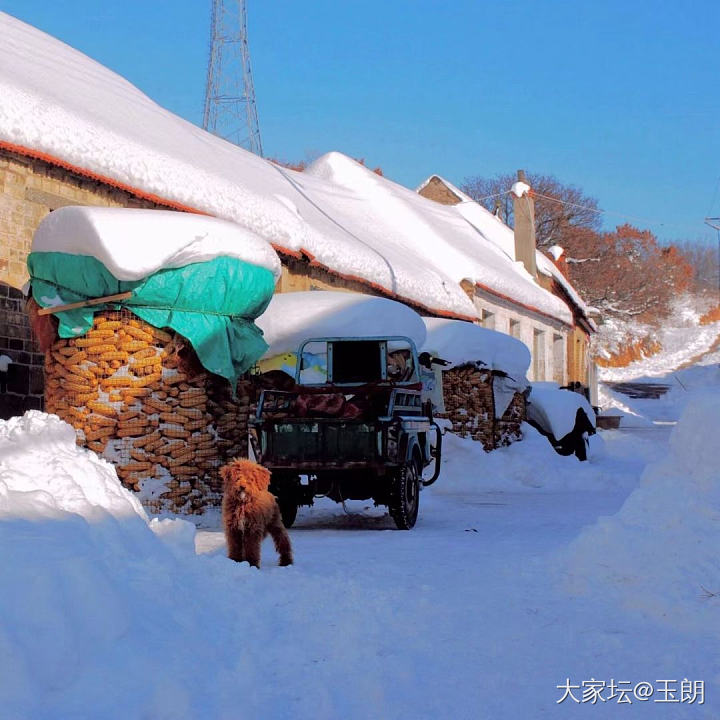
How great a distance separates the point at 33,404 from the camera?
40.8 ft

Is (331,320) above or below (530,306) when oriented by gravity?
below

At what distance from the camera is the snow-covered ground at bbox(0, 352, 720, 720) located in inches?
146

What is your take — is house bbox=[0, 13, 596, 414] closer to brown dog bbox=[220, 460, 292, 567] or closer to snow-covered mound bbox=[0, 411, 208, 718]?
brown dog bbox=[220, 460, 292, 567]

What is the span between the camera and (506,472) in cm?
1656

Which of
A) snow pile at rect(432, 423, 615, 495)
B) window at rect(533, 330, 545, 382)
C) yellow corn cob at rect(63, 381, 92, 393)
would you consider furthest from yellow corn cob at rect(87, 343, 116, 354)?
window at rect(533, 330, 545, 382)

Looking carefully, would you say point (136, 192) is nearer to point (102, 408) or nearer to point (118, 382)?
point (118, 382)

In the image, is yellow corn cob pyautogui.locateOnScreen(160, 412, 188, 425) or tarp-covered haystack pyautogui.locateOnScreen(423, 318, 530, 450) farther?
tarp-covered haystack pyautogui.locateOnScreen(423, 318, 530, 450)

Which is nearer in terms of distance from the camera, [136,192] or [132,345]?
[132,345]

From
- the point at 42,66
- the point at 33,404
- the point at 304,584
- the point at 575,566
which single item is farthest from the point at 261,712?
the point at 42,66

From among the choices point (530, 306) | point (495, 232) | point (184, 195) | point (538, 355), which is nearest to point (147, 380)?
point (184, 195)

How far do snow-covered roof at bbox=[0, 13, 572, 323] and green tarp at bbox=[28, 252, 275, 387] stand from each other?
2.62 meters

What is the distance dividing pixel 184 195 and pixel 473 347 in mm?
5962

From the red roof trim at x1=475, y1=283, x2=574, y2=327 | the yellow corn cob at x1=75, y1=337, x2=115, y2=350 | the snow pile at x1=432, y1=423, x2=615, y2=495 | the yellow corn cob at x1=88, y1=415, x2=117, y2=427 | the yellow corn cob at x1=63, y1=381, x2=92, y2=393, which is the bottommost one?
the snow pile at x1=432, y1=423, x2=615, y2=495
